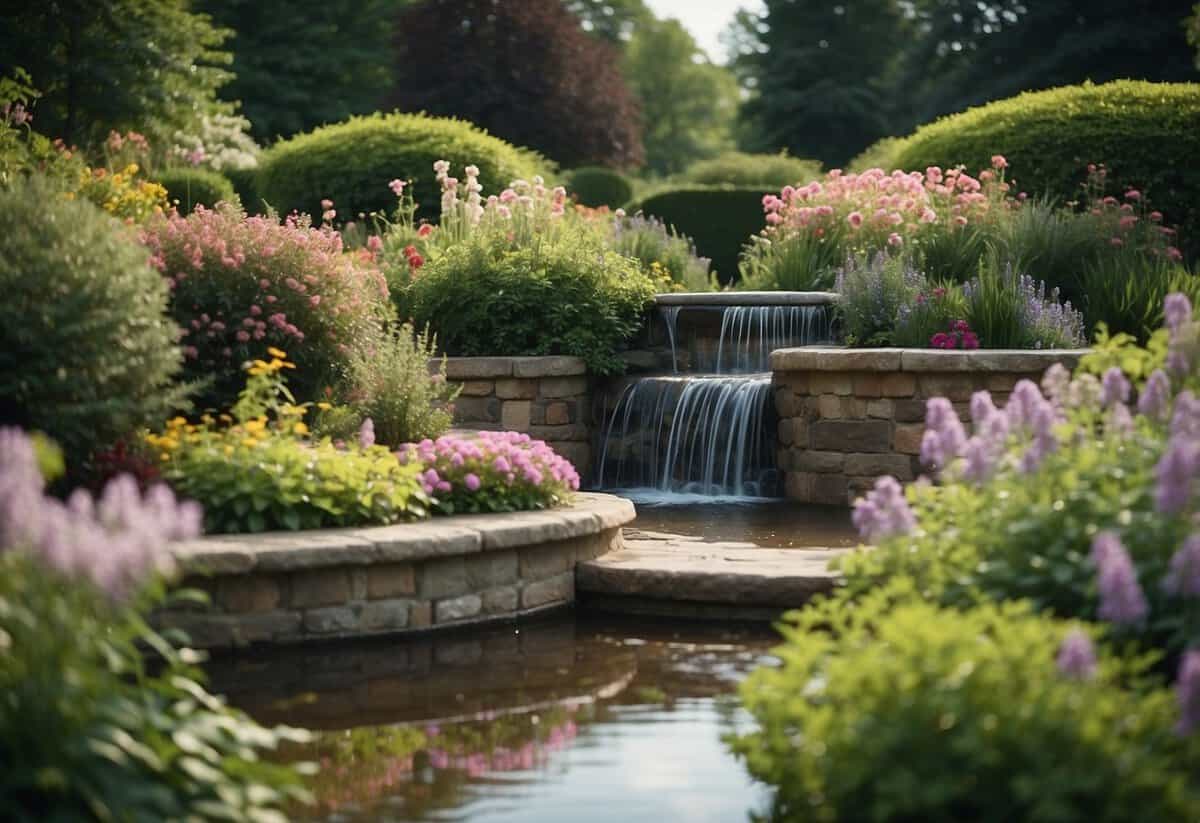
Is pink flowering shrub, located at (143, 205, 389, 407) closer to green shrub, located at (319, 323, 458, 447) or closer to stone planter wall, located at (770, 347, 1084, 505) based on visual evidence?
green shrub, located at (319, 323, 458, 447)

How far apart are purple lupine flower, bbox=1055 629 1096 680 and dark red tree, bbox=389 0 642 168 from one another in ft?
79.1

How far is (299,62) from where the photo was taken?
2878 cm

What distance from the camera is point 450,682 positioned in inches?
203

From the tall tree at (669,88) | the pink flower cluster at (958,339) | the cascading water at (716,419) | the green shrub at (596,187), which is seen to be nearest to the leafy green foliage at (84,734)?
the cascading water at (716,419)

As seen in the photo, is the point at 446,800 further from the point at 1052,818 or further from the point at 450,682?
the point at 1052,818

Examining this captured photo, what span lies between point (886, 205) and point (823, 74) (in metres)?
23.2

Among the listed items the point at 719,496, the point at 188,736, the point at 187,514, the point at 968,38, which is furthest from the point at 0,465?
the point at 968,38

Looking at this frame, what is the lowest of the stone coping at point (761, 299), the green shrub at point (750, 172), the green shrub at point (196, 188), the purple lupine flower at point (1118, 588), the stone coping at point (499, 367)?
the purple lupine flower at point (1118, 588)

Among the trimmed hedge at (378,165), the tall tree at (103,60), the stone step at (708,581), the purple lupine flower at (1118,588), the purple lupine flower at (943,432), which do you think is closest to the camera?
the purple lupine flower at (1118,588)

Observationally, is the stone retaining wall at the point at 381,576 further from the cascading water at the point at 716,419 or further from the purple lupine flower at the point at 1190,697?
the purple lupine flower at the point at 1190,697

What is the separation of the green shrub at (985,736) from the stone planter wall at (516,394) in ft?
20.2

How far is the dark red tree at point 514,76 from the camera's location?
26.6 metres

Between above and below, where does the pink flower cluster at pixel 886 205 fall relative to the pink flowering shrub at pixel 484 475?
above

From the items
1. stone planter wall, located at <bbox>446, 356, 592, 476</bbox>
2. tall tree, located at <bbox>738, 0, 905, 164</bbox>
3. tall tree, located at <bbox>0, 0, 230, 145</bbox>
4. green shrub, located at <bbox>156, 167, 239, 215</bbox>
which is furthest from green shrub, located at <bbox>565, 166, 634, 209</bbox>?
tall tree, located at <bbox>738, 0, 905, 164</bbox>
